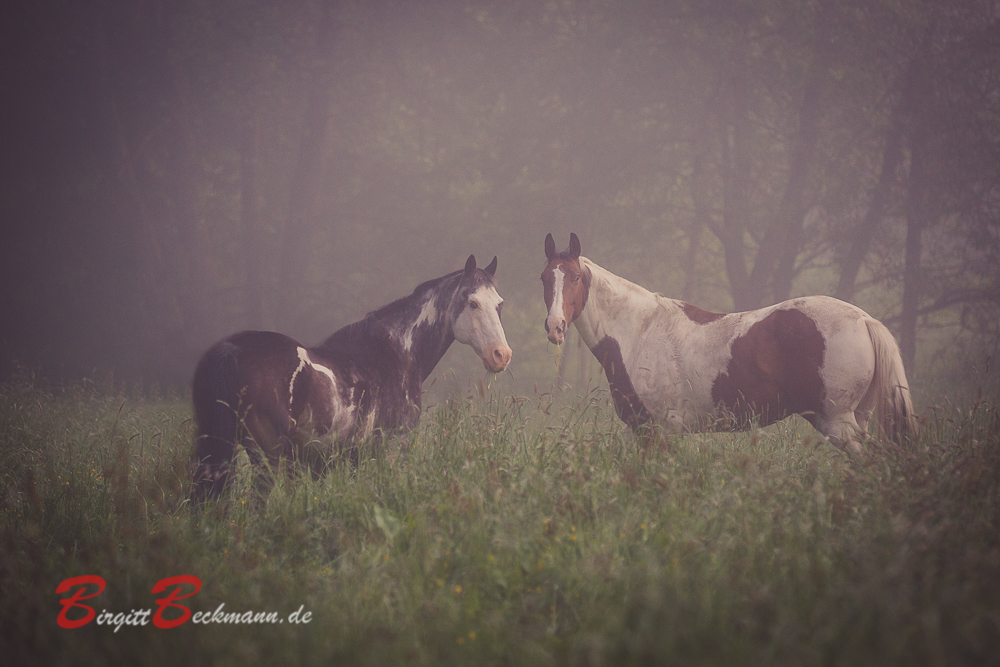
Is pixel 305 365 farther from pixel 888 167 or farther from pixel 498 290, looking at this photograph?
pixel 888 167

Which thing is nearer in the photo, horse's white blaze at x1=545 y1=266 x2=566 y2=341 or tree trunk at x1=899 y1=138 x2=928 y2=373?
horse's white blaze at x1=545 y1=266 x2=566 y2=341

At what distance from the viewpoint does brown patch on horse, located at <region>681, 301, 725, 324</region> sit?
6.05 m

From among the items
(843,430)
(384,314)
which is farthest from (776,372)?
(384,314)

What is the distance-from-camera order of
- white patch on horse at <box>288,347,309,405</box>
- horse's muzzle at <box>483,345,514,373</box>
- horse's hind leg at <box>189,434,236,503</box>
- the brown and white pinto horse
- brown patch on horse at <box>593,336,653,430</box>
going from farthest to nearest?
brown patch on horse at <box>593,336,653,430</box> < horse's muzzle at <box>483,345,514,373</box> < the brown and white pinto horse < white patch on horse at <box>288,347,309,405</box> < horse's hind leg at <box>189,434,236,503</box>

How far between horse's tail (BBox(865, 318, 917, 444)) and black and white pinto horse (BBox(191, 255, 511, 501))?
10.4 ft

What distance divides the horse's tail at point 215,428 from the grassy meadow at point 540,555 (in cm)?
20

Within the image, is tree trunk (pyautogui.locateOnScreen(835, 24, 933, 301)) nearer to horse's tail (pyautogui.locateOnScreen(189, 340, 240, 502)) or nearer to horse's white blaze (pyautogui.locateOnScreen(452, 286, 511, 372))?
horse's white blaze (pyautogui.locateOnScreen(452, 286, 511, 372))

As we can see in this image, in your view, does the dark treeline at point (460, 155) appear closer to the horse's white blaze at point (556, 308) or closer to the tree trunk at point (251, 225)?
the tree trunk at point (251, 225)

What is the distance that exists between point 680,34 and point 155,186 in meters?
14.8

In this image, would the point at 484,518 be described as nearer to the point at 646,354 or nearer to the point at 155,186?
the point at 646,354

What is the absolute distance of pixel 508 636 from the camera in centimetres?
266

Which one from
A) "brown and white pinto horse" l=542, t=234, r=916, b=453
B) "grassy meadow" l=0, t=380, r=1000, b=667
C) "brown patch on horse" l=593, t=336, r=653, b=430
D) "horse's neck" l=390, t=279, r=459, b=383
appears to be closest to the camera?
"grassy meadow" l=0, t=380, r=1000, b=667

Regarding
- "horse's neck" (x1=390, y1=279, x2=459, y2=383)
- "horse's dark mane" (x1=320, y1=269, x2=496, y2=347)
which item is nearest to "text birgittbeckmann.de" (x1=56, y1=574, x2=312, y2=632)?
"horse's dark mane" (x1=320, y1=269, x2=496, y2=347)

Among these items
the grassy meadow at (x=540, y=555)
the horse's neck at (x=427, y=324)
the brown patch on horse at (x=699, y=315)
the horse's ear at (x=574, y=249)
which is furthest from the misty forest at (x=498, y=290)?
the horse's ear at (x=574, y=249)
